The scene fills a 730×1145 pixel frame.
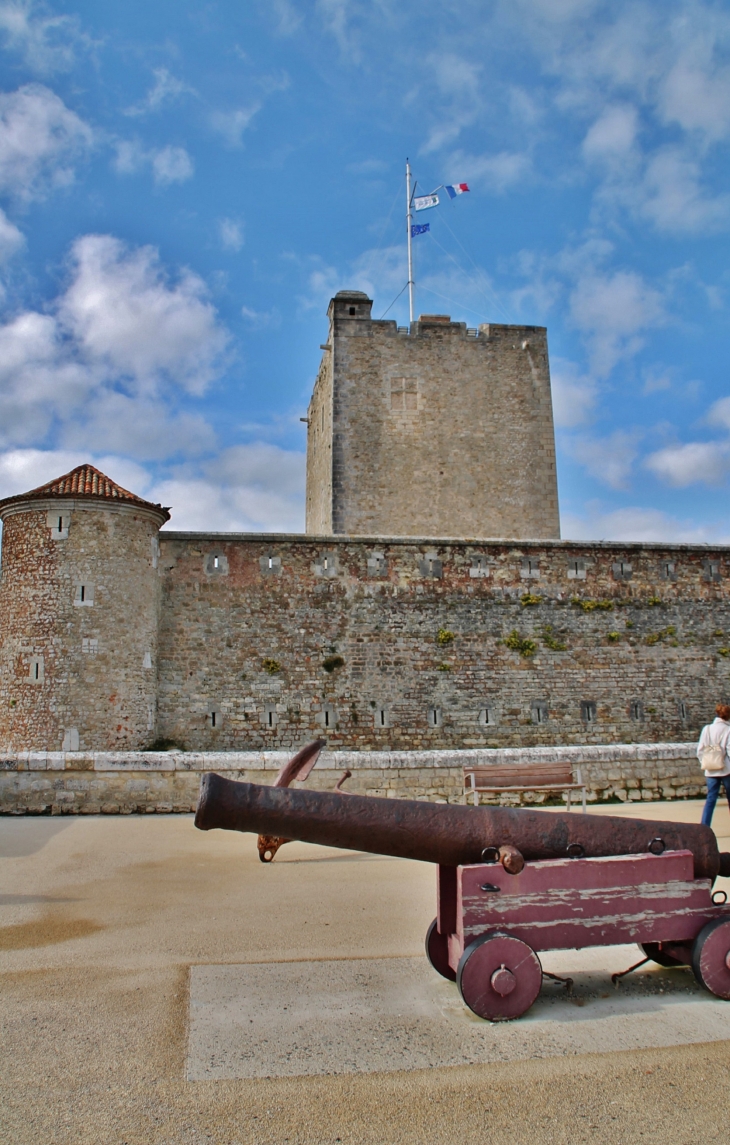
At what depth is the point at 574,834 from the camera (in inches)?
140

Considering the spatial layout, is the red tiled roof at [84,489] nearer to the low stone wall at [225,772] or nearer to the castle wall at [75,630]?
the castle wall at [75,630]

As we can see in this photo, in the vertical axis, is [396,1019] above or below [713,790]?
below

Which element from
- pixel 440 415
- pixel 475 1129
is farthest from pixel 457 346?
pixel 475 1129

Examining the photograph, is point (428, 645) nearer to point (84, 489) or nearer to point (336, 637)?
point (336, 637)

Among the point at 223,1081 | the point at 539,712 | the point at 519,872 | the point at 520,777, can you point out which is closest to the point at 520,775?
the point at 520,777

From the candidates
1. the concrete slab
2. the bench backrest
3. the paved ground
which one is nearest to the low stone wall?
the bench backrest

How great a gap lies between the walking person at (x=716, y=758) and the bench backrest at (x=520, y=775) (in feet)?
4.66

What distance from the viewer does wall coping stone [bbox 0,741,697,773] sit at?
8336mm

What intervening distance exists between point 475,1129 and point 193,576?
39.0ft

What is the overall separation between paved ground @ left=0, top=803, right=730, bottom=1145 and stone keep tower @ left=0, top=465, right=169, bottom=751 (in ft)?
22.3

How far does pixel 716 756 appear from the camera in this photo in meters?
6.91

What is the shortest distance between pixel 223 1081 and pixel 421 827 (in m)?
1.21

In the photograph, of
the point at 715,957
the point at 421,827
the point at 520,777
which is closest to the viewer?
the point at 421,827

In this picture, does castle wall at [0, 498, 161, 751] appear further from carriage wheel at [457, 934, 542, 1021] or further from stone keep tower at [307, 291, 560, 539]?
carriage wheel at [457, 934, 542, 1021]
